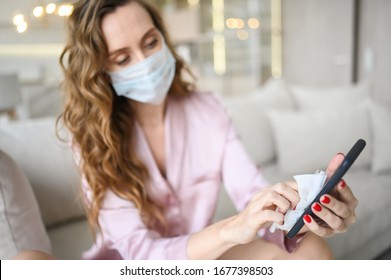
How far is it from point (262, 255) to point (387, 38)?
448mm

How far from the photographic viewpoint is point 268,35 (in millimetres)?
757

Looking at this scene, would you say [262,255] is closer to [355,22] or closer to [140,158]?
[140,158]

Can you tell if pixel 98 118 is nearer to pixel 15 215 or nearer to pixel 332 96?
pixel 15 215

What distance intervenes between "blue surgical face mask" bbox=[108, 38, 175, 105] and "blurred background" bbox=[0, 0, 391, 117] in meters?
0.11

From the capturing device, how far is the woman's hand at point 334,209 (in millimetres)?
402

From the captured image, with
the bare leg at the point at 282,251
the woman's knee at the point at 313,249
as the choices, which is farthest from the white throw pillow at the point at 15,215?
the woman's knee at the point at 313,249

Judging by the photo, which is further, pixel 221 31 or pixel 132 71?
pixel 221 31

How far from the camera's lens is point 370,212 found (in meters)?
0.55

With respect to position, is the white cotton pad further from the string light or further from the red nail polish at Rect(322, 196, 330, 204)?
the string light

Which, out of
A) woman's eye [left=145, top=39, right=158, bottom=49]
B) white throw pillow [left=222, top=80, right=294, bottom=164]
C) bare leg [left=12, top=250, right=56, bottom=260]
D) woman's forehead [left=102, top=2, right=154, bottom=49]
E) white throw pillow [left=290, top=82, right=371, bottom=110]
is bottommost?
white throw pillow [left=222, top=80, right=294, bottom=164]

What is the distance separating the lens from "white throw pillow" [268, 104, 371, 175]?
564mm

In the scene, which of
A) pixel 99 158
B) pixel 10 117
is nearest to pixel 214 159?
pixel 99 158

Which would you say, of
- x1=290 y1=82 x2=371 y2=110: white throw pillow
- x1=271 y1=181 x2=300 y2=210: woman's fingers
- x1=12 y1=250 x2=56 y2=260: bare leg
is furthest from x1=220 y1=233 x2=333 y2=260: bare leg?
x1=290 y1=82 x2=371 y2=110: white throw pillow
